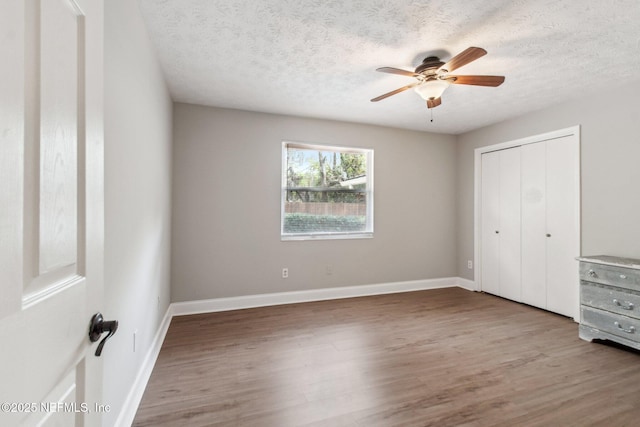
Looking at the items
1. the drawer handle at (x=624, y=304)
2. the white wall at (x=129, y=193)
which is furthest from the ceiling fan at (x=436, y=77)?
the drawer handle at (x=624, y=304)

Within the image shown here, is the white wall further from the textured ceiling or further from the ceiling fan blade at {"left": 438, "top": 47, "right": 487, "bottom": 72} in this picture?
the ceiling fan blade at {"left": 438, "top": 47, "right": 487, "bottom": 72}

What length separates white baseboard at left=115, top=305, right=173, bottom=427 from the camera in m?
1.55

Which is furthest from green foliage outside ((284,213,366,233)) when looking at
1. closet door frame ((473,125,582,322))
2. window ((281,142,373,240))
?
closet door frame ((473,125,582,322))

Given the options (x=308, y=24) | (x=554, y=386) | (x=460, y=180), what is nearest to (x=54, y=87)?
(x=308, y=24)

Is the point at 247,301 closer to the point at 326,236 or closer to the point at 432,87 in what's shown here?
the point at 326,236

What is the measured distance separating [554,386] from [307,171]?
10.7 ft

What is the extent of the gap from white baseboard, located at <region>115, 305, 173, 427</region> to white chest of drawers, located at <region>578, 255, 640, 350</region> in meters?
3.83

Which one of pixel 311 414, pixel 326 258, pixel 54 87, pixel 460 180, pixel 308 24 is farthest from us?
pixel 460 180

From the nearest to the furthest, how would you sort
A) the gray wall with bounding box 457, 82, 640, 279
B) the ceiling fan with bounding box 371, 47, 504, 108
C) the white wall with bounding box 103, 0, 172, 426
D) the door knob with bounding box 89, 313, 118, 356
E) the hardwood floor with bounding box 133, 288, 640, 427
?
the door knob with bounding box 89, 313, 118, 356
the white wall with bounding box 103, 0, 172, 426
the hardwood floor with bounding box 133, 288, 640, 427
the ceiling fan with bounding box 371, 47, 504, 108
the gray wall with bounding box 457, 82, 640, 279

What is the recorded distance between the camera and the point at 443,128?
4363 mm

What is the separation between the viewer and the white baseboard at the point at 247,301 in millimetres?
1738

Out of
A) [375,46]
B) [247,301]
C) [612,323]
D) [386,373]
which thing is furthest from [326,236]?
[612,323]

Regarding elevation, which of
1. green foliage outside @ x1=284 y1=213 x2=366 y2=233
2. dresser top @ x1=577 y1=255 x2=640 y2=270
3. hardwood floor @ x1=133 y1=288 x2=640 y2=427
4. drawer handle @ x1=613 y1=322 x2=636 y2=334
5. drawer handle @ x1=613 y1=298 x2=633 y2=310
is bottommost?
hardwood floor @ x1=133 y1=288 x2=640 y2=427

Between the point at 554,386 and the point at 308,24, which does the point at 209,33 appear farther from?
the point at 554,386
